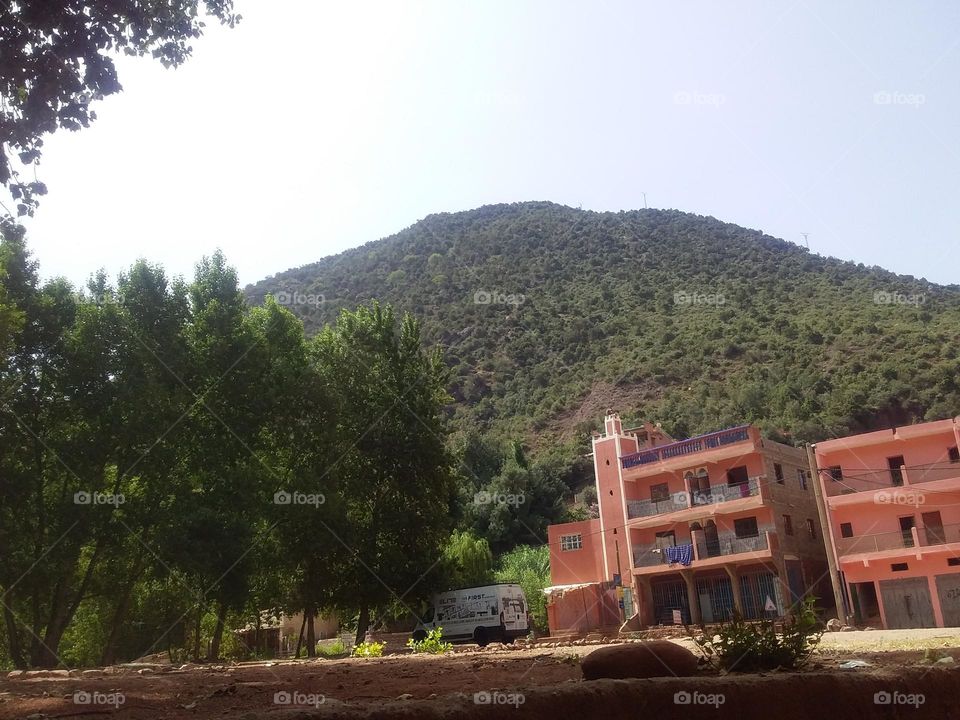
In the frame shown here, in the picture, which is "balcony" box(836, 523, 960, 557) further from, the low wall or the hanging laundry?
the low wall

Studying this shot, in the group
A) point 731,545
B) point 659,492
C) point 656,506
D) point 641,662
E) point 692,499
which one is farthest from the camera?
point 659,492

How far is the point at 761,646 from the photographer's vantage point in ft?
24.3

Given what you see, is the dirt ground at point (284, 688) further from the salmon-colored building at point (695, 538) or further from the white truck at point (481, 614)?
the salmon-colored building at point (695, 538)

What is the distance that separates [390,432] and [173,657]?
18.0 m

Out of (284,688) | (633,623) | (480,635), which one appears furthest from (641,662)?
(633,623)

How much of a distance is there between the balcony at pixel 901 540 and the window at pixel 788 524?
3.12 m

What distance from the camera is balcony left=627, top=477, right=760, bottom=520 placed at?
119 ft

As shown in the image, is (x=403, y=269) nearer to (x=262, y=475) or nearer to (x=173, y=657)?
(x=173, y=657)

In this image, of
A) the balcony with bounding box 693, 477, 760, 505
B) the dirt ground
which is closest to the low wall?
the dirt ground

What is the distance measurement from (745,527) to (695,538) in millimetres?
2425

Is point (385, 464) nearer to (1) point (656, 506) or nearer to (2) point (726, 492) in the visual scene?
(1) point (656, 506)

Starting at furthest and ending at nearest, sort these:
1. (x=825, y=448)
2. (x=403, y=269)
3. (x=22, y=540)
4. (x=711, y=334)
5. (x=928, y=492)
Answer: (x=403, y=269) < (x=711, y=334) < (x=825, y=448) < (x=928, y=492) < (x=22, y=540)

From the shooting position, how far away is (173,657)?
123 ft

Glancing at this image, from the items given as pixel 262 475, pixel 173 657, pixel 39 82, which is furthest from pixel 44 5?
pixel 173 657
